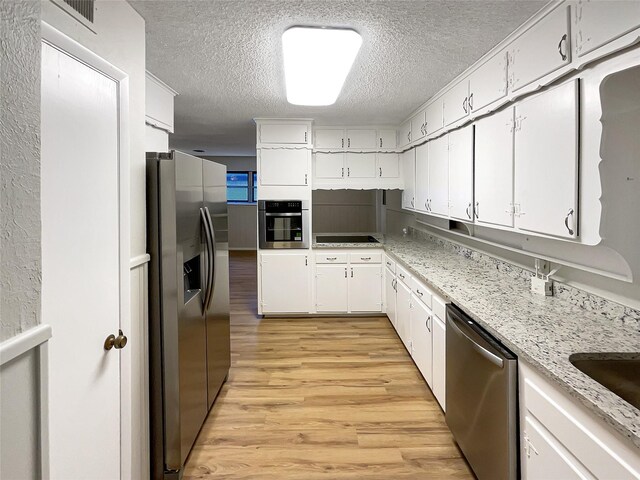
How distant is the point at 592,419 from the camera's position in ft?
3.68

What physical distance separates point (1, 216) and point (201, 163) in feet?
5.44

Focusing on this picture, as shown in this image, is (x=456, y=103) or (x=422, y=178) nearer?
(x=456, y=103)

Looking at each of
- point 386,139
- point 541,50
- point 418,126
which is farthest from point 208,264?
point 386,139

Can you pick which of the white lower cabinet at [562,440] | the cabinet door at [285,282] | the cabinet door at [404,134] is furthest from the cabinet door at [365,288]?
the white lower cabinet at [562,440]

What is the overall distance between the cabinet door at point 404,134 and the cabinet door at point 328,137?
732mm

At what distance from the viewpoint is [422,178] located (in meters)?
4.05

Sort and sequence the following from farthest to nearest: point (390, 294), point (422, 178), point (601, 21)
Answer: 1. point (390, 294)
2. point (422, 178)
3. point (601, 21)

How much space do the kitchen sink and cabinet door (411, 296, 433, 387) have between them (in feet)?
4.38

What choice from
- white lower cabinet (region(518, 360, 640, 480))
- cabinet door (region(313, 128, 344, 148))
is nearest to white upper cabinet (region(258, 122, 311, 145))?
cabinet door (region(313, 128, 344, 148))

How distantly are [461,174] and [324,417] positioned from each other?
2.06 metres

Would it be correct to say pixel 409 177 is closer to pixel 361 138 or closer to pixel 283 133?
pixel 361 138

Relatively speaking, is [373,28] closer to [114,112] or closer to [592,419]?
[114,112]

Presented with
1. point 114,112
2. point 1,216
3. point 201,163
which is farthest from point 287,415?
point 1,216

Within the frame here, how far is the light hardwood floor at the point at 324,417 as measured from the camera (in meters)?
2.10
